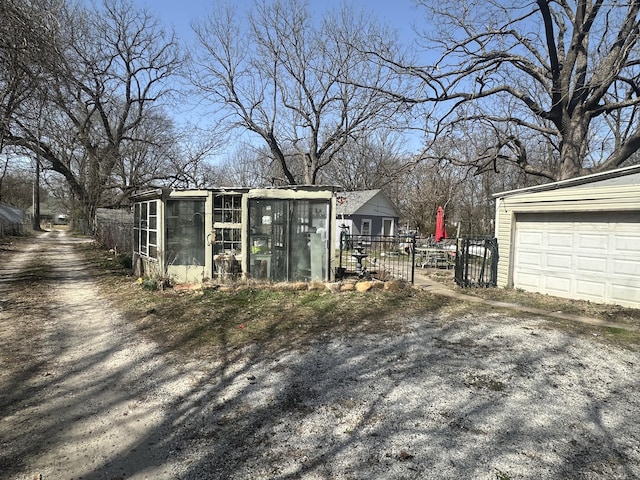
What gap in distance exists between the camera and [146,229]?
430 inches

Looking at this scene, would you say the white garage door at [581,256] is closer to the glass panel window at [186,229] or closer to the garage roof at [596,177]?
the garage roof at [596,177]

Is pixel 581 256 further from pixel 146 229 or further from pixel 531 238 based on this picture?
pixel 146 229

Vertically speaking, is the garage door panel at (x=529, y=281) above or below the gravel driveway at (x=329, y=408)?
above

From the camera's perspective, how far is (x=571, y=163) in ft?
43.0

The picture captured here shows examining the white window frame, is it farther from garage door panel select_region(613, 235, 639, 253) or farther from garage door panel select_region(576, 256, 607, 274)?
garage door panel select_region(613, 235, 639, 253)

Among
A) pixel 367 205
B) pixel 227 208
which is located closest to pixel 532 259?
pixel 227 208

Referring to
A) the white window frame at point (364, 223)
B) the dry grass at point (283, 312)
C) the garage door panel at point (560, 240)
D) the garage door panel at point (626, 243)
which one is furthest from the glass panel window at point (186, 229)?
the white window frame at point (364, 223)

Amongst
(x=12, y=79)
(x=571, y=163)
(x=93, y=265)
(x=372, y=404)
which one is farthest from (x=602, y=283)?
(x=93, y=265)

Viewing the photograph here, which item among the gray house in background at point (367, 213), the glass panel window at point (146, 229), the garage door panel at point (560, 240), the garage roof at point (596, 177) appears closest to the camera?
the garage roof at point (596, 177)

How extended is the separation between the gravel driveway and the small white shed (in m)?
3.08

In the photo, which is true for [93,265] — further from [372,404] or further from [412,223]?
[412,223]

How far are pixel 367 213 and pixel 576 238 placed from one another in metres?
22.1

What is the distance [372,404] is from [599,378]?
2823mm

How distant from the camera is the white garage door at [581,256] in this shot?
8.17 meters
